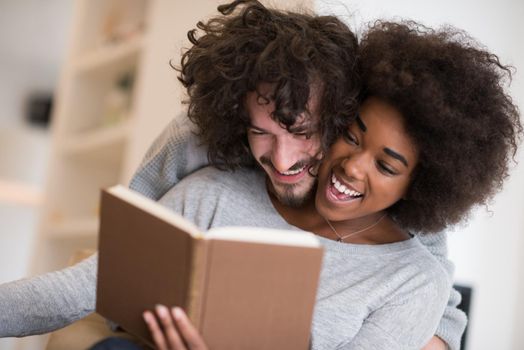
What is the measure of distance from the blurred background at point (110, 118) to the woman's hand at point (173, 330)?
79 centimetres

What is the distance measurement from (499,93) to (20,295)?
1016mm

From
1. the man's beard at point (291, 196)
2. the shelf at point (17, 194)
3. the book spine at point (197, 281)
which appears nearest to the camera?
the book spine at point (197, 281)

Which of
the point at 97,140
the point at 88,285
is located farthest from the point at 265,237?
the point at 97,140

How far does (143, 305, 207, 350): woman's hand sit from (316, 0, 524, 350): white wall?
1553 millimetres

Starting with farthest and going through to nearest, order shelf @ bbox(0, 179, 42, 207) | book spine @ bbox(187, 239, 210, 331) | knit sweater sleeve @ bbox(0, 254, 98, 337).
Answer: shelf @ bbox(0, 179, 42, 207) < knit sweater sleeve @ bbox(0, 254, 98, 337) < book spine @ bbox(187, 239, 210, 331)

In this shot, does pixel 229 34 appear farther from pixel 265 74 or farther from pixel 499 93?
pixel 499 93

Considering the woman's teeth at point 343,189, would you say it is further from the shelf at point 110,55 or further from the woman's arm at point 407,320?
the shelf at point 110,55

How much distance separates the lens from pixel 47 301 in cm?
137

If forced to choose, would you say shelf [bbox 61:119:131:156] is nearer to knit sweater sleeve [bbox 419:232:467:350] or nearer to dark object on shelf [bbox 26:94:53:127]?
knit sweater sleeve [bbox 419:232:467:350]

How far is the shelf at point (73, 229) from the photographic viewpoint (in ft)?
10.7

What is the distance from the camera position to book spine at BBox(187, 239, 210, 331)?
110 cm

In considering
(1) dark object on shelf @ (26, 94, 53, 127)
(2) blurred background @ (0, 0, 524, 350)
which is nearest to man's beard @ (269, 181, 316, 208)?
(2) blurred background @ (0, 0, 524, 350)

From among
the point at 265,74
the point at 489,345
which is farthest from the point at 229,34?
the point at 489,345

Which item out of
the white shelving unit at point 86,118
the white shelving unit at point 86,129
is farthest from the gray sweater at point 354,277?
the white shelving unit at point 86,118
